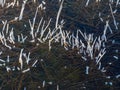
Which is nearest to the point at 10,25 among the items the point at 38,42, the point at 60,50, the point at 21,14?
the point at 21,14

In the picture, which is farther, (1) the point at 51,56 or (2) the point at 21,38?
(2) the point at 21,38

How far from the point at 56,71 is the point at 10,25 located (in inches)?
17.8

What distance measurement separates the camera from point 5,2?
2.22 meters

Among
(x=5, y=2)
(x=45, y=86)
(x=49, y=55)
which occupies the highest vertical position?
(x=5, y=2)

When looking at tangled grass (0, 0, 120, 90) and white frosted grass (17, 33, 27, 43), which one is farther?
white frosted grass (17, 33, 27, 43)

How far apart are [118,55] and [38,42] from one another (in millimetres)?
419

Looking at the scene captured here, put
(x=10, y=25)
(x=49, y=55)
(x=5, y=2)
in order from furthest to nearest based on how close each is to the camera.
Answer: (x=5, y=2) < (x=10, y=25) < (x=49, y=55)

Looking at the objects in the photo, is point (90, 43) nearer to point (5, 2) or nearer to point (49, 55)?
point (49, 55)

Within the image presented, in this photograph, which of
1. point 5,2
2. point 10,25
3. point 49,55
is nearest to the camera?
point 49,55

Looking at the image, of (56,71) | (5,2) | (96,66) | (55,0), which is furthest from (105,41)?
(5,2)

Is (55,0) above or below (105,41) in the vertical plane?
above

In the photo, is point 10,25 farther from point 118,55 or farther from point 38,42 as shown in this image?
point 118,55

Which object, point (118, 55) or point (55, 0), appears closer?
point (118, 55)

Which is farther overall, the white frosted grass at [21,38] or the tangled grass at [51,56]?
the white frosted grass at [21,38]
